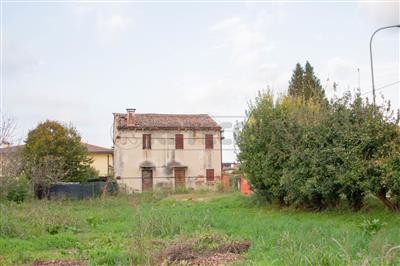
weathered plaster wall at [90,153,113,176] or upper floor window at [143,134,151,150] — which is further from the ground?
upper floor window at [143,134,151,150]

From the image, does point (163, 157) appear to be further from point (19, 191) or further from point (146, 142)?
point (19, 191)

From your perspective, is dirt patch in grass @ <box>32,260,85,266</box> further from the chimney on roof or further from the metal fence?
the chimney on roof

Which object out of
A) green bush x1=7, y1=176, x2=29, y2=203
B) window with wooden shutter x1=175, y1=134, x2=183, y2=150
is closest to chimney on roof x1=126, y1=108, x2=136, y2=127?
window with wooden shutter x1=175, y1=134, x2=183, y2=150

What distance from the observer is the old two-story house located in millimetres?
43469

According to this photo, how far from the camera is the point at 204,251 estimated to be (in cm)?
947

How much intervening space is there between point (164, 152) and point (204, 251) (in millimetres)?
35078

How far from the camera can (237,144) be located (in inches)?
929

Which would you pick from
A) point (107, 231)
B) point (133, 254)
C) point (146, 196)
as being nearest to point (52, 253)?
point (133, 254)

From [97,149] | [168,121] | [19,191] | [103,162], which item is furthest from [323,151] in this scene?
[97,149]

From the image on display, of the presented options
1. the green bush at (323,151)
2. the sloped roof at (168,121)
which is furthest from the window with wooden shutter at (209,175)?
the green bush at (323,151)

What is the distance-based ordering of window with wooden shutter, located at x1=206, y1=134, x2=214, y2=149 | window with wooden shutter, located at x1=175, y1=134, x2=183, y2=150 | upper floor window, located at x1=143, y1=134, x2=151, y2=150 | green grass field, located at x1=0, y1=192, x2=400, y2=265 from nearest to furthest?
1. green grass field, located at x1=0, y1=192, x2=400, y2=265
2. upper floor window, located at x1=143, y1=134, x2=151, y2=150
3. window with wooden shutter, located at x1=175, y1=134, x2=183, y2=150
4. window with wooden shutter, located at x1=206, y1=134, x2=214, y2=149

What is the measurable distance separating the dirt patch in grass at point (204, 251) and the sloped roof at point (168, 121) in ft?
111

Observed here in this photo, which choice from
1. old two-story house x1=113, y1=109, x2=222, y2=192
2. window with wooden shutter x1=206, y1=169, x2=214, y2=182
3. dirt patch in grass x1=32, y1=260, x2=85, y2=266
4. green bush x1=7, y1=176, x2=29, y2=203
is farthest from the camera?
window with wooden shutter x1=206, y1=169, x2=214, y2=182

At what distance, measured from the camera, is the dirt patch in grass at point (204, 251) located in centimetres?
866
